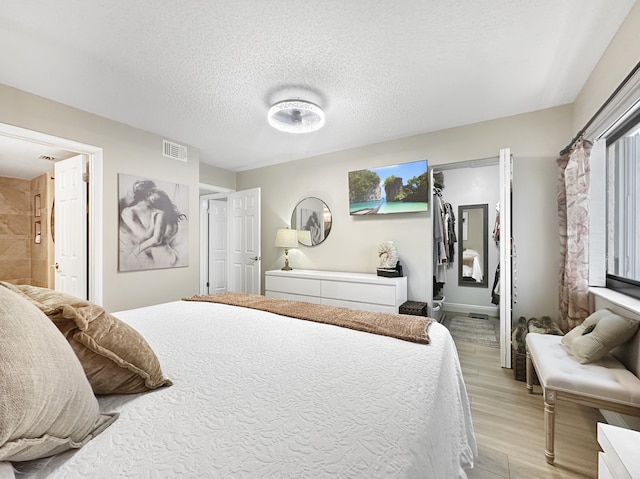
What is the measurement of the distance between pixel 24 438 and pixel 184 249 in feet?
11.0

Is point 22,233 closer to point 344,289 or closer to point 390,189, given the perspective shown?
point 344,289

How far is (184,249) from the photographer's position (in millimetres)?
3625

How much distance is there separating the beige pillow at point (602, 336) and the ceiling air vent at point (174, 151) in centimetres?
423

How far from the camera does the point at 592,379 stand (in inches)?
58.3

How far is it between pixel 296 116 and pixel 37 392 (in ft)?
8.24

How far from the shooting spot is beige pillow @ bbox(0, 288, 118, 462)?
0.52 m

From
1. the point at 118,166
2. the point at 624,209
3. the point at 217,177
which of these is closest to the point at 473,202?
the point at 624,209

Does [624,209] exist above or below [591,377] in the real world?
above

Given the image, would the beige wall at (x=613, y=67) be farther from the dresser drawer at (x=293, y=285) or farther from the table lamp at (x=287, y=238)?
the table lamp at (x=287, y=238)

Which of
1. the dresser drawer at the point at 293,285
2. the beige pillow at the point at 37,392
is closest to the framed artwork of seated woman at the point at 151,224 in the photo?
the dresser drawer at the point at 293,285

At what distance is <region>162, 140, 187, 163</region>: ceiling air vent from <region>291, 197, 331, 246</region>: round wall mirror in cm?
169

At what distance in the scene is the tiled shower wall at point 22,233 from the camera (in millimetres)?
4297

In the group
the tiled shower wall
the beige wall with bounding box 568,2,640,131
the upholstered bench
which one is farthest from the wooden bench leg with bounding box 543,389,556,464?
the tiled shower wall

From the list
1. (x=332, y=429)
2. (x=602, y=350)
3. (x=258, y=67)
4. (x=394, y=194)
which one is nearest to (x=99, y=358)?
(x=332, y=429)
